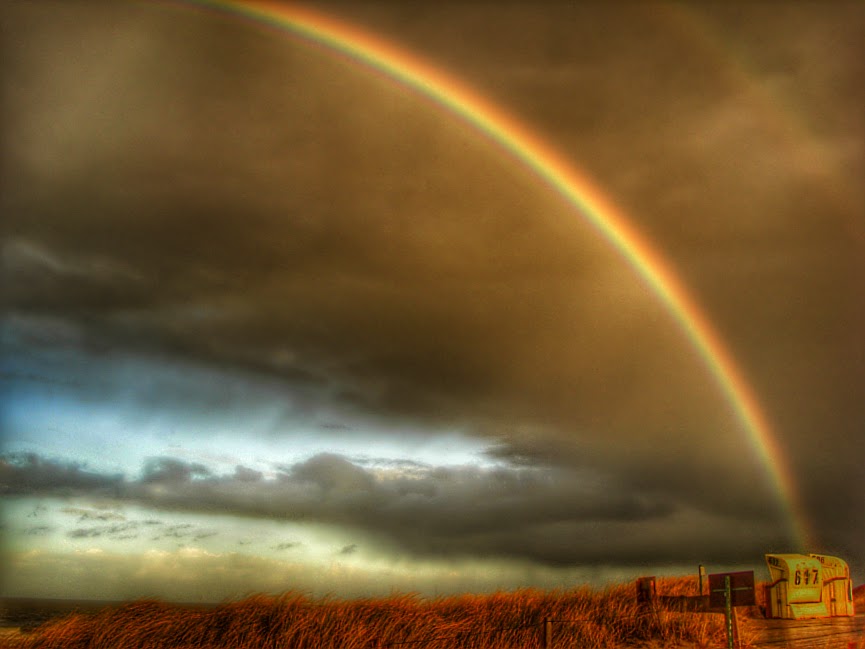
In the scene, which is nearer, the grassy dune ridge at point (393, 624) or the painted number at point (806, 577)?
the grassy dune ridge at point (393, 624)

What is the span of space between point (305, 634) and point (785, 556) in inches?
571

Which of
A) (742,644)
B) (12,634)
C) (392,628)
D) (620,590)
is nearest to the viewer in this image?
(12,634)

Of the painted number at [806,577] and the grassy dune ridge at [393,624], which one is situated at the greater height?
the painted number at [806,577]

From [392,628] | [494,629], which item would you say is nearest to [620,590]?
[494,629]

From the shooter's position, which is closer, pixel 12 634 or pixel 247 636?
pixel 12 634

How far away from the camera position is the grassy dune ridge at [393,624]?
17.1m

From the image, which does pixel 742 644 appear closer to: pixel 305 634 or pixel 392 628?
pixel 392 628

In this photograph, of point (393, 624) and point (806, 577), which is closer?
point (393, 624)

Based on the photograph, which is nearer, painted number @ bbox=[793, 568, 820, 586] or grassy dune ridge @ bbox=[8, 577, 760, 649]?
grassy dune ridge @ bbox=[8, 577, 760, 649]

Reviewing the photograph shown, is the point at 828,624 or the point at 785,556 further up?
the point at 785,556

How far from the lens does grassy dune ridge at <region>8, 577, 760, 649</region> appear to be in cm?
1709

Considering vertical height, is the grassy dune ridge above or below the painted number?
below

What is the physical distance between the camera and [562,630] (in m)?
21.3

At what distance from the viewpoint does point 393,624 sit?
19438mm
